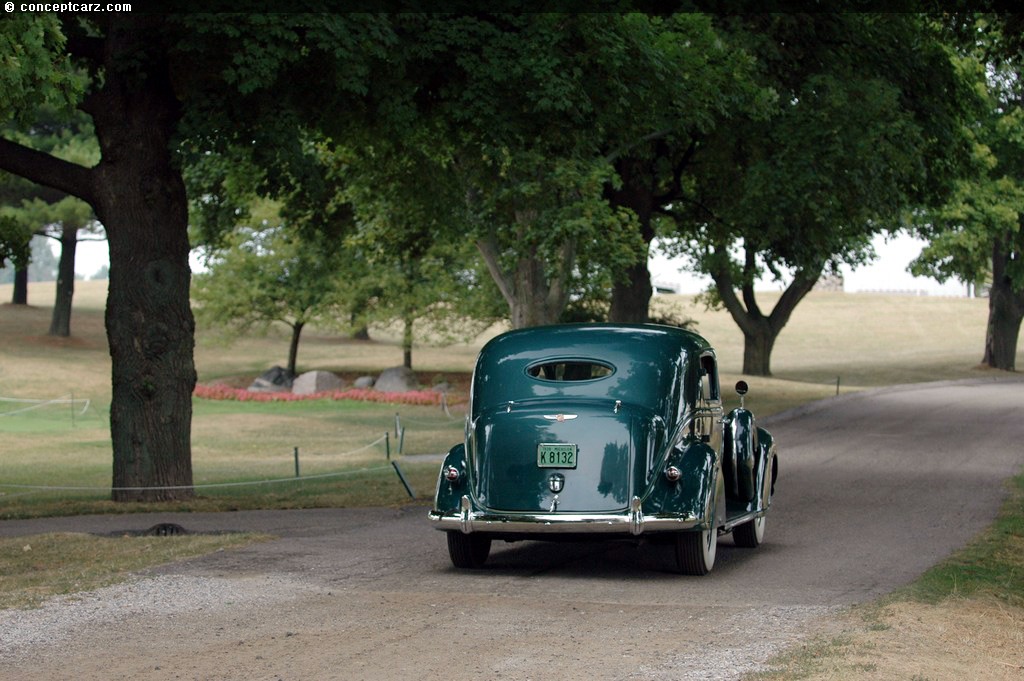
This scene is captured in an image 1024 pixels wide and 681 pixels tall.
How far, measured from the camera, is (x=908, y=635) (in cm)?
801

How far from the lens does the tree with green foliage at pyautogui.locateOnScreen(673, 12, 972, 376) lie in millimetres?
24156

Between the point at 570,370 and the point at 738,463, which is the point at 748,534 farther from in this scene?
the point at 570,370

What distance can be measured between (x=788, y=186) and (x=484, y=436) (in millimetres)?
14744

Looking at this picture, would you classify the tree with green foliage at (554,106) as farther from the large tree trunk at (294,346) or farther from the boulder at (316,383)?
the large tree trunk at (294,346)

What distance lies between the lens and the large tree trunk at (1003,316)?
2175 inches

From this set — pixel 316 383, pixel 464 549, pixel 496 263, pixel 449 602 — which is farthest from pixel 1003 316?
pixel 449 602

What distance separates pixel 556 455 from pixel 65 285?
5531 cm

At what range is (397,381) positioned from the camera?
49375 millimetres

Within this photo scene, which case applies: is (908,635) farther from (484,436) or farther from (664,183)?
(664,183)

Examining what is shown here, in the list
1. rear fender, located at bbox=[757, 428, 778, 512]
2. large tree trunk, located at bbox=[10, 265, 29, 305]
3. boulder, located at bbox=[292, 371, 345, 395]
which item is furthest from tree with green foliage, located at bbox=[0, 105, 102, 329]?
rear fender, located at bbox=[757, 428, 778, 512]

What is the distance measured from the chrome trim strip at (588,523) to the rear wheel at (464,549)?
1.60 feet

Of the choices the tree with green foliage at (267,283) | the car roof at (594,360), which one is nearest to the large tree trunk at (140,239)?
the car roof at (594,360)

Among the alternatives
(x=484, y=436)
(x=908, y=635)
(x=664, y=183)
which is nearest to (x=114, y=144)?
(x=484, y=436)

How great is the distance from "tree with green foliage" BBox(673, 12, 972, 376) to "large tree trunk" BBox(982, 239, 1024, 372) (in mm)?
27935
